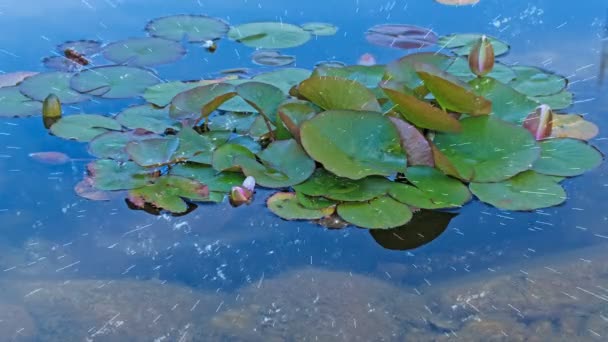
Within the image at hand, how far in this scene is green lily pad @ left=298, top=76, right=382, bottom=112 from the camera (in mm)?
2371

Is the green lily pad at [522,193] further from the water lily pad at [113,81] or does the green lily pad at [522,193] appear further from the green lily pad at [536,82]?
the water lily pad at [113,81]

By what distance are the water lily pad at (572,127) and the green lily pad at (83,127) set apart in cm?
173

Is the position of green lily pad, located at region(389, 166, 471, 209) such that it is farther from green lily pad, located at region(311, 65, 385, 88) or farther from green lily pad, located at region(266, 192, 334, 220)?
green lily pad, located at region(311, 65, 385, 88)

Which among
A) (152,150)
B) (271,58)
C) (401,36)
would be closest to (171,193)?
(152,150)

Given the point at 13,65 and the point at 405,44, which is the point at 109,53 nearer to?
the point at 13,65

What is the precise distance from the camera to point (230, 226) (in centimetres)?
221

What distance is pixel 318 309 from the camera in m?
1.90

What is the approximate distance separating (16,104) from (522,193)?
82.1 inches

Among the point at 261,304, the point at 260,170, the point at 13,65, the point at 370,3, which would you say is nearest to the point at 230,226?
the point at 260,170

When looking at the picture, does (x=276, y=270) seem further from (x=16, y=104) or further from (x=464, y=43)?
(x=464, y=43)

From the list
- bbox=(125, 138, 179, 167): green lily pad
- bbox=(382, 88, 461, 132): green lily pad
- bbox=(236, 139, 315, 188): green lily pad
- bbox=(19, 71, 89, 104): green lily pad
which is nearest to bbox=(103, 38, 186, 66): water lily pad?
bbox=(19, 71, 89, 104): green lily pad

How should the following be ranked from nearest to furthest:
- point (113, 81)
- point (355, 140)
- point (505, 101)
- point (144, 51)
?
point (355, 140) < point (505, 101) < point (113, 81) < point (144, 51)

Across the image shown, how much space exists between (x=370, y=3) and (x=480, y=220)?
2.13 metres

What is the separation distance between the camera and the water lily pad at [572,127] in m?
2.63
